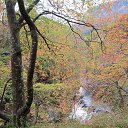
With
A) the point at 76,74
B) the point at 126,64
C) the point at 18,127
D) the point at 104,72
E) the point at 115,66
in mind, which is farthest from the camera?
the point at 76,74

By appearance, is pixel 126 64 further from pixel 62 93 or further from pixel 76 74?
pixel 76 74

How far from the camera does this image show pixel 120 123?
9141 mm

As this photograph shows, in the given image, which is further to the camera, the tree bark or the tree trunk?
the tree trunk

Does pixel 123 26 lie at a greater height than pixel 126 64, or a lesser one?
greater

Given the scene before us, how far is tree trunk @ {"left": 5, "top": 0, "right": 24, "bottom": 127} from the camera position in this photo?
7609 millimetres

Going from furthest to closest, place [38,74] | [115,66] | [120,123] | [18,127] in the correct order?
1. [38,74]
2. [115,66]
3. [120,123]
4. [18,127]

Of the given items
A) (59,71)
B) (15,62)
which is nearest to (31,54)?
(15,62)

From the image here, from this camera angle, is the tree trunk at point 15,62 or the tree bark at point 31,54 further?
the tree trunk at point 15,62

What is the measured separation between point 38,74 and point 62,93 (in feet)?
8.64

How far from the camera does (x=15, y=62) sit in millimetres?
7684

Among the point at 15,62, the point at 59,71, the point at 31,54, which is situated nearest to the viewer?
the point at 31,54

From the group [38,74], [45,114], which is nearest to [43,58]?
[38,74]

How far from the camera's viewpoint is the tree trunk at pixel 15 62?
761 cm

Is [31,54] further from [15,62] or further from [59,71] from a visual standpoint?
[59,71]
